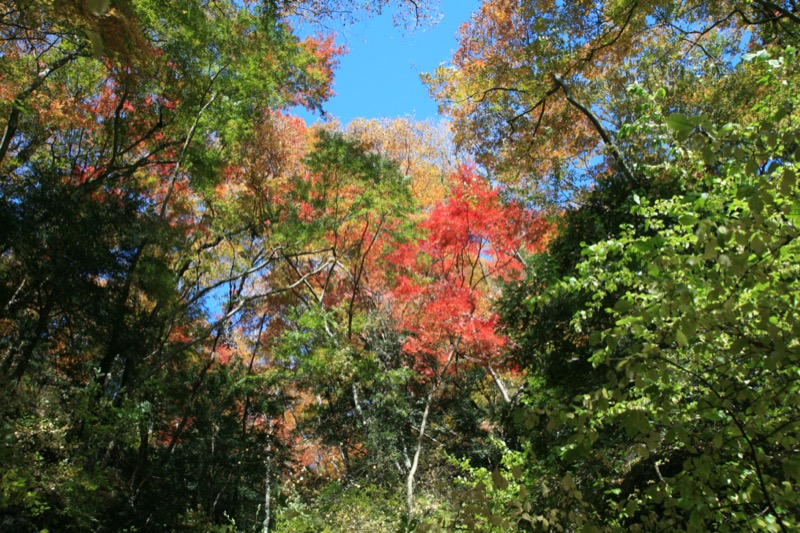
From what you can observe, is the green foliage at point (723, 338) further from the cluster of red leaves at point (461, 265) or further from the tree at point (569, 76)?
the cluster of red leaves at point (461, 265)

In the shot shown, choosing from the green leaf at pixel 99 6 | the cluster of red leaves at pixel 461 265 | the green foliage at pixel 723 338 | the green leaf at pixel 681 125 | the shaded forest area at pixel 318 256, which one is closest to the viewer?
the green leaf at pixel 99 6

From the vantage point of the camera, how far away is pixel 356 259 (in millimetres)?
11453

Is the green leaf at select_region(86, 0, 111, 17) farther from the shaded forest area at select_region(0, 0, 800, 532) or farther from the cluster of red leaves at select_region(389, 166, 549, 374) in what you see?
the cluster of red leaves at select_region(389, 166, 549, 374)

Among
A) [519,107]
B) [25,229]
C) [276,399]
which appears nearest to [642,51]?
[519,107]

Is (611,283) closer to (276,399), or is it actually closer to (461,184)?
(461,184)

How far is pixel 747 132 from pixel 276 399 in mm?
11639

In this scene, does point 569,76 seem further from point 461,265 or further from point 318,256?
point 318,256

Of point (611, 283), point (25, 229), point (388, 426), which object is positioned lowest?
point (611, 283)

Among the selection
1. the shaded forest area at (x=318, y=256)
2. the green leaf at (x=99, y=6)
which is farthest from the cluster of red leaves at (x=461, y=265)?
the green leaf at (x=99, y=6)

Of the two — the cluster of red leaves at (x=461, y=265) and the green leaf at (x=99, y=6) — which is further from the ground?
the cluster of red leaves at (x=461, y=265)

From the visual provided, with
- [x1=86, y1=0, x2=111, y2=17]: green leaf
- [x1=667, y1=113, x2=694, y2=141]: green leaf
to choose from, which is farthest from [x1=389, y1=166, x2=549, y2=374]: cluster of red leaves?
[x1=86, y1=0, x2=111, y2=17]: green leaf

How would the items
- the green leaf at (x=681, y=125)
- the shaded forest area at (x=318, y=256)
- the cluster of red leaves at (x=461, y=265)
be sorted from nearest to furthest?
the green leaf at (x=681, y=125)
the shaded forest area at (x=318, y=256)
the cluster of red leaves at (x=461, y=265)

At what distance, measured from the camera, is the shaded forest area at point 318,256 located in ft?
16.6

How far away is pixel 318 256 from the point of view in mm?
13422
